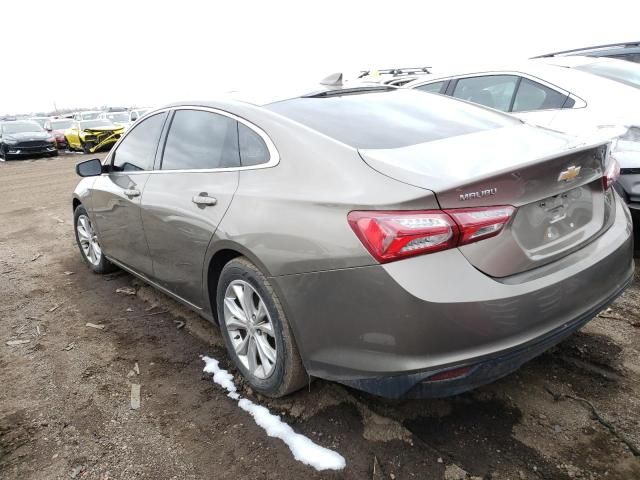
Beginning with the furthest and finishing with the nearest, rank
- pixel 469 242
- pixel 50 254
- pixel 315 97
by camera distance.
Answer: pixel 50 254, pixel 315 97, pixel 469 242

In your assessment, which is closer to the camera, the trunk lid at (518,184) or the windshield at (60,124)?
the trunk lid at (518,184)

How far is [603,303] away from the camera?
7.38 feet

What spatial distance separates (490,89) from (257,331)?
4003 millimetres

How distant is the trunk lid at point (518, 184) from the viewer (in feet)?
6.23

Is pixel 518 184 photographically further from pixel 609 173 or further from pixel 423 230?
pixel 609 173

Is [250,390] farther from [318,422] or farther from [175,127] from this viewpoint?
[175,127]

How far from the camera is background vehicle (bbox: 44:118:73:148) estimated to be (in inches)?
932

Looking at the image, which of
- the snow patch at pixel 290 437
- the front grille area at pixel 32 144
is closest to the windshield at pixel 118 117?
the front grille area at pixel 32 144

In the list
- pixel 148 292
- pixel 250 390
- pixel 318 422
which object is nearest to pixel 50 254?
pixel 148 292

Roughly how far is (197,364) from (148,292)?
1.44 meters

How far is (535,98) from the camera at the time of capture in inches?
189

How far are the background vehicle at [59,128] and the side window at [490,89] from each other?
22.6m

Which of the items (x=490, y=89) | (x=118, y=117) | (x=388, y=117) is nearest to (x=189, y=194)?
(x=388, y=117)

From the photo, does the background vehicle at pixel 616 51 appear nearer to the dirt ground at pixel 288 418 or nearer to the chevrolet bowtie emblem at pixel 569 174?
the dirt ground at pixel 288 418
